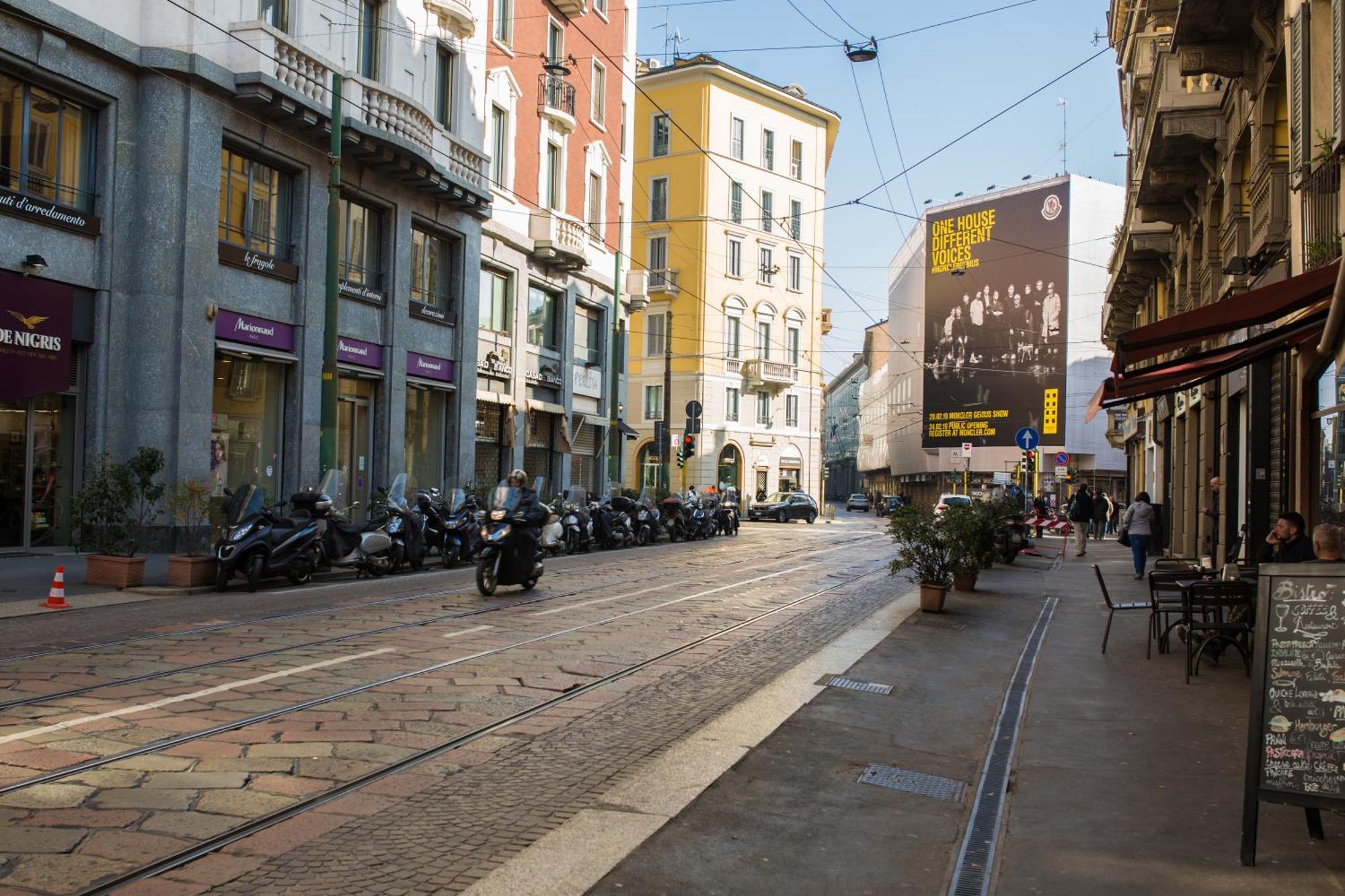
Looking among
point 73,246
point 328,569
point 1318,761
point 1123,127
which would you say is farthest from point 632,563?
point 1123,127

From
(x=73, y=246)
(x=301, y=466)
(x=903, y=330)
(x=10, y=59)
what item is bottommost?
(x=301, y=466)

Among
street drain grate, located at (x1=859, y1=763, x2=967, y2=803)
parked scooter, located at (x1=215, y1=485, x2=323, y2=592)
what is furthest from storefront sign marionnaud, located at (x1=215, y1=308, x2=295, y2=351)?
street drain grate, located at (x1=859, y1=763, x2=967, y2=803)

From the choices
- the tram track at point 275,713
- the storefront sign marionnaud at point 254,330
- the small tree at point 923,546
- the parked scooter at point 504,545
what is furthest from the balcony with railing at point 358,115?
the small tree at point 923,546

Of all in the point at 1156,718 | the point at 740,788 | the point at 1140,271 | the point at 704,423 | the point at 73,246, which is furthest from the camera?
the point at 704,423

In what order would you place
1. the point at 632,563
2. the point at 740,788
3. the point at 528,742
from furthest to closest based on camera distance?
the point at 632,563, the point at 528,742, the point at 740,788

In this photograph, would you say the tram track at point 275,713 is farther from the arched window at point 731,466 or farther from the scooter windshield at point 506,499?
the arched window at point 731,466

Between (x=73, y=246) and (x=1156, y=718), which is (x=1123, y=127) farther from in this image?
(x=1156, y=718)

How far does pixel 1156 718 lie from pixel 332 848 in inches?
221

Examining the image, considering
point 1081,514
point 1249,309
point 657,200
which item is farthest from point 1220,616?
point 657,200

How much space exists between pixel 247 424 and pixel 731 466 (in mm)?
37589

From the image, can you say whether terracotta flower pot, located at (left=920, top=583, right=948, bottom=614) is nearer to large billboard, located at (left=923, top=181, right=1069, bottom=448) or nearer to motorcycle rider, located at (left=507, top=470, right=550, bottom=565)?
motorcycle rider, located at (left=507, top=470, right=550, bottom=565)

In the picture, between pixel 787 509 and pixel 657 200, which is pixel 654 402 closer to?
pixel 787 509

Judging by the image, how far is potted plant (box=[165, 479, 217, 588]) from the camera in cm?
1363

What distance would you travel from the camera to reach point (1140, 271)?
2916cm
